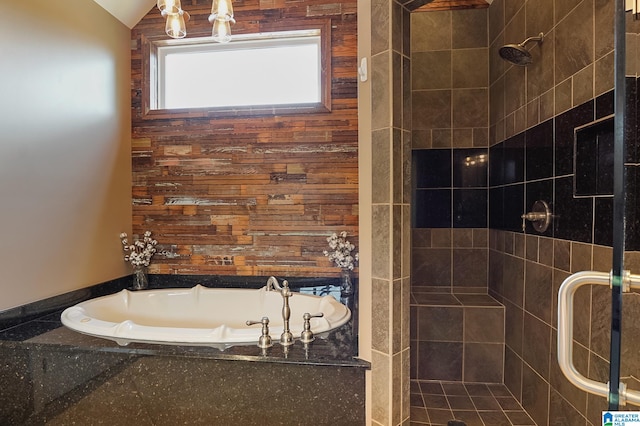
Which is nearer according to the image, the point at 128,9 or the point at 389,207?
the point at 389,207

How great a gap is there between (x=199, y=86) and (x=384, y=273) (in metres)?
2.29

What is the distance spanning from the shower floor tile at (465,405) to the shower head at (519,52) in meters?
2.14

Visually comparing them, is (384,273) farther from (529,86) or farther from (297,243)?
(529,86)

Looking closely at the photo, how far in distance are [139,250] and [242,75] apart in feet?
5.44

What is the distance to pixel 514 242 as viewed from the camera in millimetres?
2260

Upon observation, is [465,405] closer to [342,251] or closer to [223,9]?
[342,251]

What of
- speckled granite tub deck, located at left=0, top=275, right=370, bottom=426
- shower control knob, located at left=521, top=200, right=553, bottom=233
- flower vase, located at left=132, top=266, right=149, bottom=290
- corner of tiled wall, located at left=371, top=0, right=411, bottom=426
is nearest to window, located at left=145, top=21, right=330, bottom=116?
corner of tiled wall, located at left=371, top=0, right=411, bottom=426

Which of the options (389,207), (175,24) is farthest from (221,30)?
(389,207)

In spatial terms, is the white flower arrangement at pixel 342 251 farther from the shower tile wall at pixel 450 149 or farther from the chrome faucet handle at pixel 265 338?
the chrome faucet handle at pixel 265 338

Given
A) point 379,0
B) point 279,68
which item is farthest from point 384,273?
point 279,68

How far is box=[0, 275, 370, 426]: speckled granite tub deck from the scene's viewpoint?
141 cm

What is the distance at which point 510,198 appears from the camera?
7.68 ft

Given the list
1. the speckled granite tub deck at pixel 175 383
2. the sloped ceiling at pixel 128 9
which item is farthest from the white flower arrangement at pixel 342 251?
the sloped ceiling at pixel 128 9

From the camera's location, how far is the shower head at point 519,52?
76.2 inches
